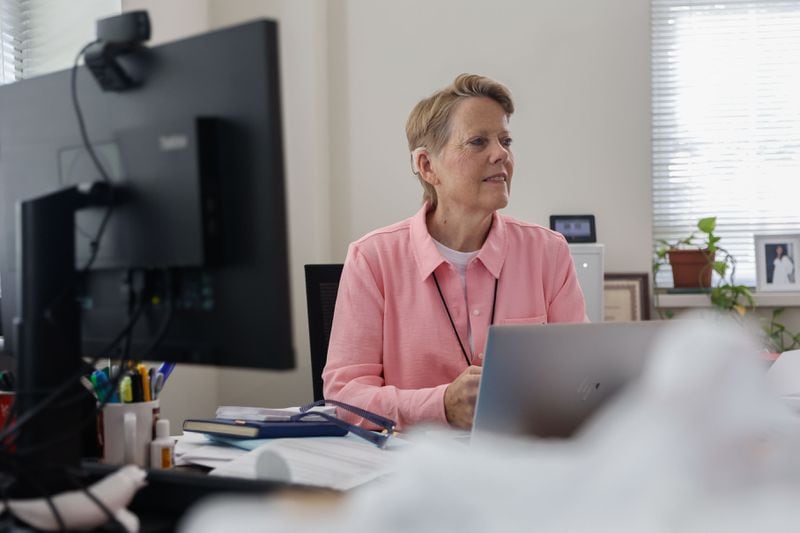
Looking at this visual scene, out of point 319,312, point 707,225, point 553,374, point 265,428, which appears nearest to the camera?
point 553,374

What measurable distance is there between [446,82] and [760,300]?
5.54 ft

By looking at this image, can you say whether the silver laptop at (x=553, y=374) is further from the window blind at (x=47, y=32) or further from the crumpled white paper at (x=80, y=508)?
the window blind at (x=47, y=32)

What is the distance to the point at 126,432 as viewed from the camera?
1.19m

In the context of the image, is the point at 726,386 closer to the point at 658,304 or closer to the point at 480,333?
the point at 480,333

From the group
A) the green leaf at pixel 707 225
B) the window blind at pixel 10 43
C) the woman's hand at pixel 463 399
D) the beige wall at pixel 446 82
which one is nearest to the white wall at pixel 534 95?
the beige wall at pixel 446 82

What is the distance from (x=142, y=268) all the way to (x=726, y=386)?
62 cm

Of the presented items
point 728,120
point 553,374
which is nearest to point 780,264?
point 728,120

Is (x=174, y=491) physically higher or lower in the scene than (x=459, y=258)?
lower

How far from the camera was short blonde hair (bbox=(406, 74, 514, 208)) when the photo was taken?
2.09 metres

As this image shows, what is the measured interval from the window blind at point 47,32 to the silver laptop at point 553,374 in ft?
7.51

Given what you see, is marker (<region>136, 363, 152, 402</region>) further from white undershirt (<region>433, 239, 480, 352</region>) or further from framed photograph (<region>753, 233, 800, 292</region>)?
framed photograph (<region>753, 233, 800, 292</region>)

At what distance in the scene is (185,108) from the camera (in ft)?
2.71

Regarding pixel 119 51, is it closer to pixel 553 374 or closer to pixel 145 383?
pixel 145 383

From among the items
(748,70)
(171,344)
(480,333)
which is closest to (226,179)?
(171,344)
